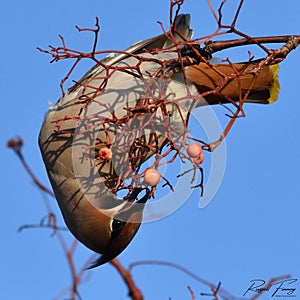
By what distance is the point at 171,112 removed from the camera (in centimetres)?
321

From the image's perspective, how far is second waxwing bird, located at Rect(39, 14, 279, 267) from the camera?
131 inches

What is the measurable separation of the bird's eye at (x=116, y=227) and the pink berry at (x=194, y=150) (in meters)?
1.03

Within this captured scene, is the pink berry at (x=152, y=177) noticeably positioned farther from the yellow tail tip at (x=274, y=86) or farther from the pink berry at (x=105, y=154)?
the yellow tail tip at (x=274, y=86)

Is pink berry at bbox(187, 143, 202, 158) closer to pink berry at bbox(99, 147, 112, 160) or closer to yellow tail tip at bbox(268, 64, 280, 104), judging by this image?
pink berry at bbox(99, 147, 112, 160)

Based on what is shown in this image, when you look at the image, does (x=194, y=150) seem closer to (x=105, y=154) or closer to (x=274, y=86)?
(x=105, y=154)

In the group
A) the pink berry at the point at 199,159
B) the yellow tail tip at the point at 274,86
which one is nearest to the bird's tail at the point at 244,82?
the yellow tail tip at the point at 274,86

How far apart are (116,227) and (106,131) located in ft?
2.44

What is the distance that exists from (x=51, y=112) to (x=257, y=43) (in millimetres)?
1253

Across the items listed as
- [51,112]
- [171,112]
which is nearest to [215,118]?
[171,112]

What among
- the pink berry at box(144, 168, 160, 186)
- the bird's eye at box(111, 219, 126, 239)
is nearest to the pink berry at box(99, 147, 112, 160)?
the pink berry at box(144, 168, 160, 186)

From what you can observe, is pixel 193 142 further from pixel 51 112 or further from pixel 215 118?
pixel 51 112

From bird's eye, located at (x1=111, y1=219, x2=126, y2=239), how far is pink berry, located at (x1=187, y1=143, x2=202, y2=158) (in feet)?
3.37

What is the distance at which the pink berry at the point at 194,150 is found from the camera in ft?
9.38

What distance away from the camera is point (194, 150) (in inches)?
113
